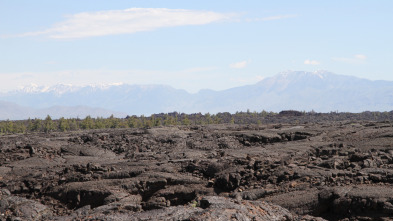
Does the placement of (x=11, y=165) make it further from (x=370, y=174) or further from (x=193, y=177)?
(x=370, y=174)

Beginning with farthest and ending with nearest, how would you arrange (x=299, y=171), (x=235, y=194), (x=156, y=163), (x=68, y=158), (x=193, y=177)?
(x=68, y=158), (x=156, y=163), (x=193, y=177), (x=299, y=171), (x=235, y=194)

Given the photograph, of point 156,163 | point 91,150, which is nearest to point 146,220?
point 156,163

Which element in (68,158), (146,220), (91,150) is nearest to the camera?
(146,220)

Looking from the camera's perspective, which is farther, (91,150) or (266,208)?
(91,150)

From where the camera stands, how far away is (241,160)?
22422 millimetres

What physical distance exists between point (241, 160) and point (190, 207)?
8395mm

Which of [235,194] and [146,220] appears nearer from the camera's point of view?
[146,220]

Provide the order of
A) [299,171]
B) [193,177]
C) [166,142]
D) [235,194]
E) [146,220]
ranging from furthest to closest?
[166,142], [193,177], [299,171], [235,194], [146,220]

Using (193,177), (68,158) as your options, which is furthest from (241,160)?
(68,158)

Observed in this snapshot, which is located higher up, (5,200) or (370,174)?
(370,174)

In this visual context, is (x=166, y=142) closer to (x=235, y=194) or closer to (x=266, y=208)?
(x=235, y=194)

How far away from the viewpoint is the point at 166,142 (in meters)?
36.6

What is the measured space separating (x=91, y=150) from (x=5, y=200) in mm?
15107

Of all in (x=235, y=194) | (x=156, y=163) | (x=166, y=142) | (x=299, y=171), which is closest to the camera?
(x=235, y=194)
